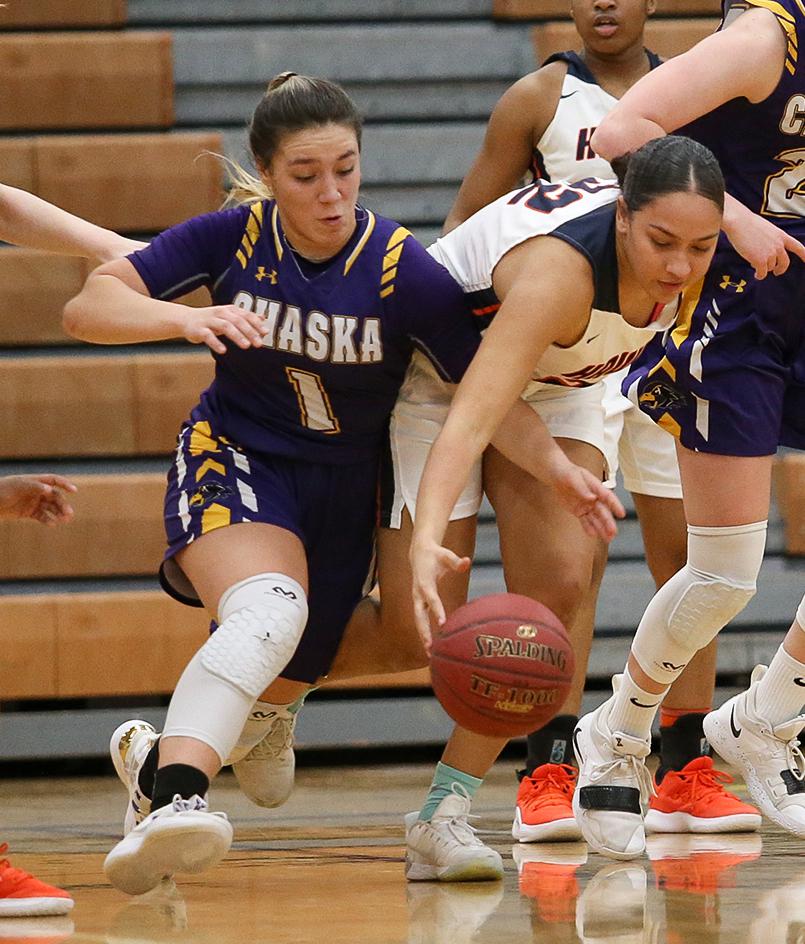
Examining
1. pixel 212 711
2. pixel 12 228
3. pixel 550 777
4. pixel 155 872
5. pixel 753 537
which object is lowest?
pixel 550 777

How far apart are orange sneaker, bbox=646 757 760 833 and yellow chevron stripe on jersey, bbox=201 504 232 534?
4.48 feet

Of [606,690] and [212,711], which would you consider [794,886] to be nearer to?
[212,711]

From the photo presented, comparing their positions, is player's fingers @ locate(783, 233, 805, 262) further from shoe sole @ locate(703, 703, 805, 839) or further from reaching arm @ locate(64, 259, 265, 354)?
shoe sole @ locate(703, 703, 805, 839)

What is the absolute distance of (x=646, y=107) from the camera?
120 inches

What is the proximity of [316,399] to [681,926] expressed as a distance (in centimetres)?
125

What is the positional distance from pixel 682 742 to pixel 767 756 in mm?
441

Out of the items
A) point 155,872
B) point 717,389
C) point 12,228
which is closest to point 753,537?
point 717,389

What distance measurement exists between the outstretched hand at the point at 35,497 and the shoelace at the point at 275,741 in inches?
28.1

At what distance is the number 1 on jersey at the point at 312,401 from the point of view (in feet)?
10.4

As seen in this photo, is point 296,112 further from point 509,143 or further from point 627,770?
point 627,770

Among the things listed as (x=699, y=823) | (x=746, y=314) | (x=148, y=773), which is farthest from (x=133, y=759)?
(x=746, y=314)

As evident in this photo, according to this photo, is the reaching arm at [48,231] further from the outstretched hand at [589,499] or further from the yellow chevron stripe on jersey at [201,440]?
the outstretched hand at [589,499]

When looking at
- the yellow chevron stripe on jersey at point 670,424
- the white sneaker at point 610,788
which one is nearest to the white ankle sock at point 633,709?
the white sneaker at point 610,788

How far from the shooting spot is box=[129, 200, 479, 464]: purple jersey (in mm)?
3098
